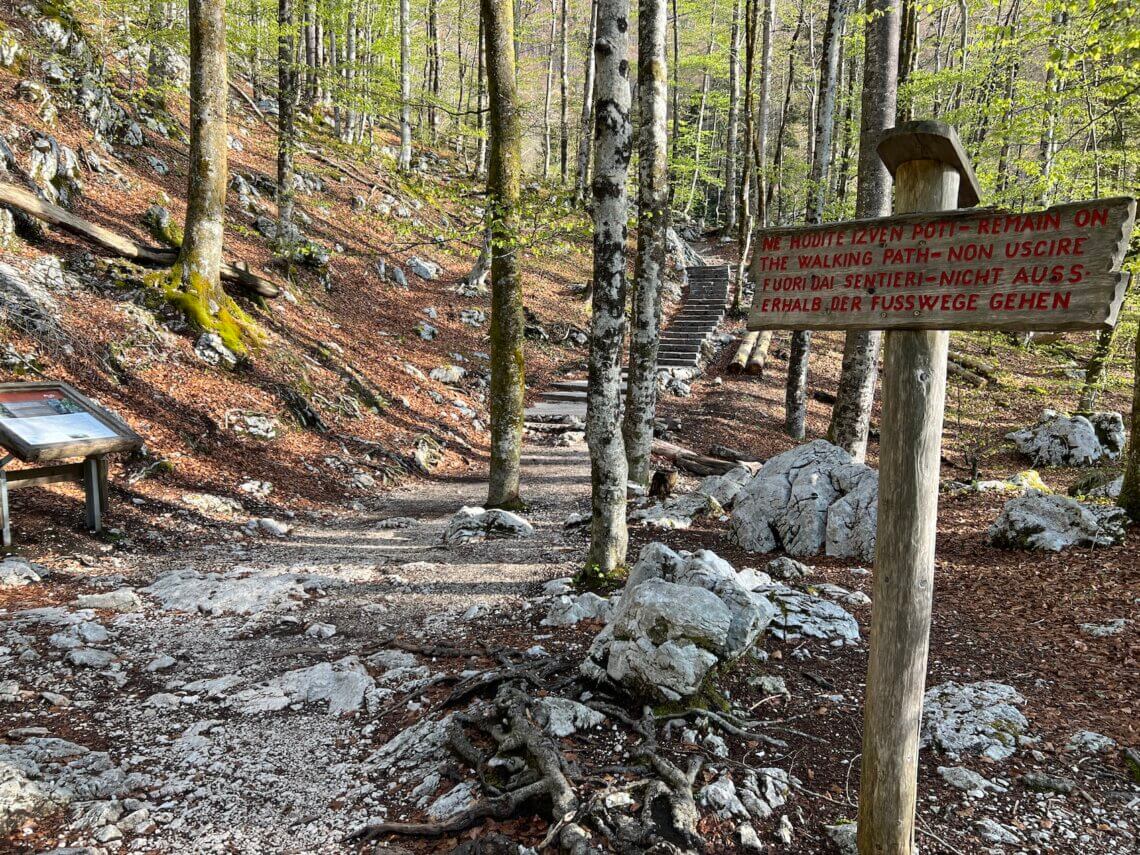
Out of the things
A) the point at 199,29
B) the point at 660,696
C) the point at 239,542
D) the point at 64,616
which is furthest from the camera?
the point at 199,29

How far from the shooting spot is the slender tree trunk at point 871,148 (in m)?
7.43

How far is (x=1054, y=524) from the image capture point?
6746 mm

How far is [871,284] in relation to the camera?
2.62 m

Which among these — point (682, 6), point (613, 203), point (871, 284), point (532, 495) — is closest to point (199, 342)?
point (532, 495)

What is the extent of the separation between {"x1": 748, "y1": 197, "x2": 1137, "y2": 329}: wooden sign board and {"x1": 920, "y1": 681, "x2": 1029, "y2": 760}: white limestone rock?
2443 mm

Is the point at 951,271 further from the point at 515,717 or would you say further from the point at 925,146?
the point at 515,717

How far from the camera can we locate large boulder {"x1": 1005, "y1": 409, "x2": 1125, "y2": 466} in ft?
38.8

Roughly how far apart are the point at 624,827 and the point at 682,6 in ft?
94.7

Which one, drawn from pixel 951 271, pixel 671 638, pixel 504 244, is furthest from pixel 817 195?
pixel 951 271

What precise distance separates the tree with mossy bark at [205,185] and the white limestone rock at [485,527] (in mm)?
5202

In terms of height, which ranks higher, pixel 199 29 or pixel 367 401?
pixel 199 29

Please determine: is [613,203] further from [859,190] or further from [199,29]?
[199,29]

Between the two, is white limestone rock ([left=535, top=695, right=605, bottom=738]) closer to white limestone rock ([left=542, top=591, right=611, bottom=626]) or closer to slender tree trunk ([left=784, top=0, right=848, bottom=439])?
white limestone rock ([left=542, top=591, right=611, bottom=626])

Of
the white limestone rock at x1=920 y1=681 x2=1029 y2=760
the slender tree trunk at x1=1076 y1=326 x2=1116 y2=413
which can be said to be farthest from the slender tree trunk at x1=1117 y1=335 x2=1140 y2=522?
the slender tree trunk at x1=1076 y1=326 x2=1116 y2=413
